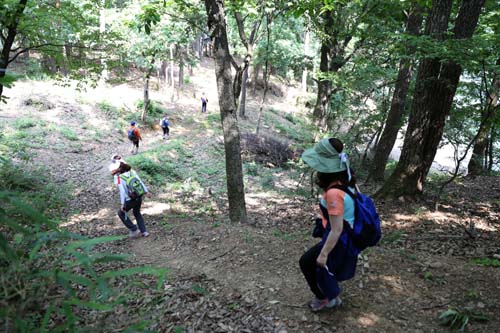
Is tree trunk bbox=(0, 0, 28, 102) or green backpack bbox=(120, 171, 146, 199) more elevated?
tree trunk bbox=(0, 0, 28, 102)

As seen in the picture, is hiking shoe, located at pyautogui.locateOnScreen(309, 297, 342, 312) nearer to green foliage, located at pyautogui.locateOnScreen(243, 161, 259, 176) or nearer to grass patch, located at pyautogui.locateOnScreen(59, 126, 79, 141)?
green foliage, located at pyautogui.locateOnScreen(243, 161, 259, 176)

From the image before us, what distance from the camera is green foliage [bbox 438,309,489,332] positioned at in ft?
10.5

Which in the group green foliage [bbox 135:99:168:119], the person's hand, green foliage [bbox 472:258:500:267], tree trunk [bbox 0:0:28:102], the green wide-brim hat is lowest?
green foliage [bbox 135:99:168:119]

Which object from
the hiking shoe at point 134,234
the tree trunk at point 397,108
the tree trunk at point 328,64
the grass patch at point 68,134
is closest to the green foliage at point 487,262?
the hiking shoe at point 134,234

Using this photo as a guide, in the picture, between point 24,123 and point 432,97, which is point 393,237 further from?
point 24,123

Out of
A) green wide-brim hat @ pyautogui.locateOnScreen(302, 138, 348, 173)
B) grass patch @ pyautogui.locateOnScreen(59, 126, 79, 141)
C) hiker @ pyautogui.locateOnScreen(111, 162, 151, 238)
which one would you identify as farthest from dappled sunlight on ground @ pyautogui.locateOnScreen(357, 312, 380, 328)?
grass patch @ pyautogui.locateOnScreen(59, 126, 79, 141)

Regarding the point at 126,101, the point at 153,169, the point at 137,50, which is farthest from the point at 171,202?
the point at 126,101

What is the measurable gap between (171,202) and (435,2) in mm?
9172

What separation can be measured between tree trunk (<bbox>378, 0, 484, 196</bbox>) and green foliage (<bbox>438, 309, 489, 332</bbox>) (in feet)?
14.1

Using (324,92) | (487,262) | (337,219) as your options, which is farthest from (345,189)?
(324,92)

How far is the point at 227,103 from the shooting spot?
678 centimetres

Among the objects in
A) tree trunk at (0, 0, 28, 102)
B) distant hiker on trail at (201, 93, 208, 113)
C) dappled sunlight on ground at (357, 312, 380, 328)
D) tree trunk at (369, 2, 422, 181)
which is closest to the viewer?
dappled sunlight on ground at (357, 312, 380, 328)

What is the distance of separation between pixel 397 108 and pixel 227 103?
764 cm

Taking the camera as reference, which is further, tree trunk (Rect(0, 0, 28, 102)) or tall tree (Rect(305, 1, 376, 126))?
tall tree (Rect(305, 1, 376, 126))
